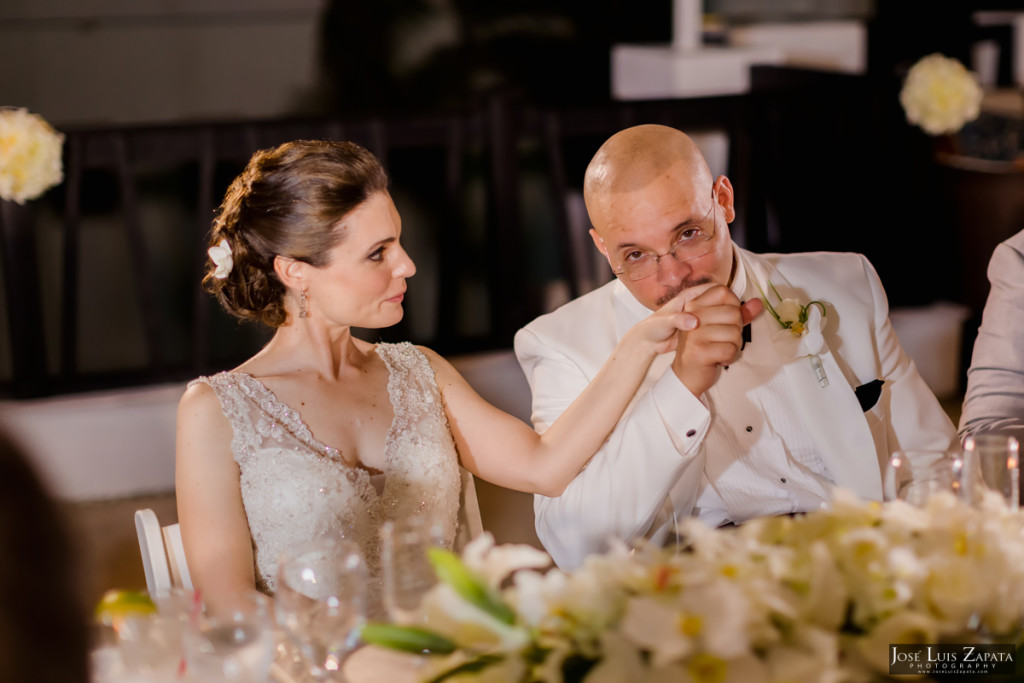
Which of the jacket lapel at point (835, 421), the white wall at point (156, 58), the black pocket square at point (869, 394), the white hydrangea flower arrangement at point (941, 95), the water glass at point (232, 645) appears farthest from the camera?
the white wall at point (156, 58)

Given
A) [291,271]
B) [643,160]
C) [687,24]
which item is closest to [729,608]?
[643,160]

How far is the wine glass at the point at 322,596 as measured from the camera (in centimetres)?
121

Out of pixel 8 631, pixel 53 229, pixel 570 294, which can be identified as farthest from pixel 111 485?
pixel 570 294

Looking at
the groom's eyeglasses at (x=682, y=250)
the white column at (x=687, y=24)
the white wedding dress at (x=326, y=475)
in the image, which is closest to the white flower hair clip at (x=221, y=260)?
the white wedding dress at (x=326, y=475)

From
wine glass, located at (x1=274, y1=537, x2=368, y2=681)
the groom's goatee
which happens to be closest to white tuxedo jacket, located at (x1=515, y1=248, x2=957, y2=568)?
the groom's goatee

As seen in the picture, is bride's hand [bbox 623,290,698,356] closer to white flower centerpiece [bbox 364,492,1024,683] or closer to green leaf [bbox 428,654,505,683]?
white flower centerpiece [bbox 364,492,1024,683]

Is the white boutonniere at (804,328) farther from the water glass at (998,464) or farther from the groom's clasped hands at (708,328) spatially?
the water glass at (998,464)

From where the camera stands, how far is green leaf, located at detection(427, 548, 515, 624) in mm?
1007

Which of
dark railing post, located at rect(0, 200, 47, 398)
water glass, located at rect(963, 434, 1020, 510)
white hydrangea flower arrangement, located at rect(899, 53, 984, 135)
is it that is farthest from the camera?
white hydrangea flower arrangement, located at rect(899, 53, 984, 135)

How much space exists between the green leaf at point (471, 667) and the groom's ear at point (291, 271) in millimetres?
1206

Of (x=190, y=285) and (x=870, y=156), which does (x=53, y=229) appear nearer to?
(x=190, y=285)

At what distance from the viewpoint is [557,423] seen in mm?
2080

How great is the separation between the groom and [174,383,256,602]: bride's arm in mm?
638

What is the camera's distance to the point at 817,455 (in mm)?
2219
